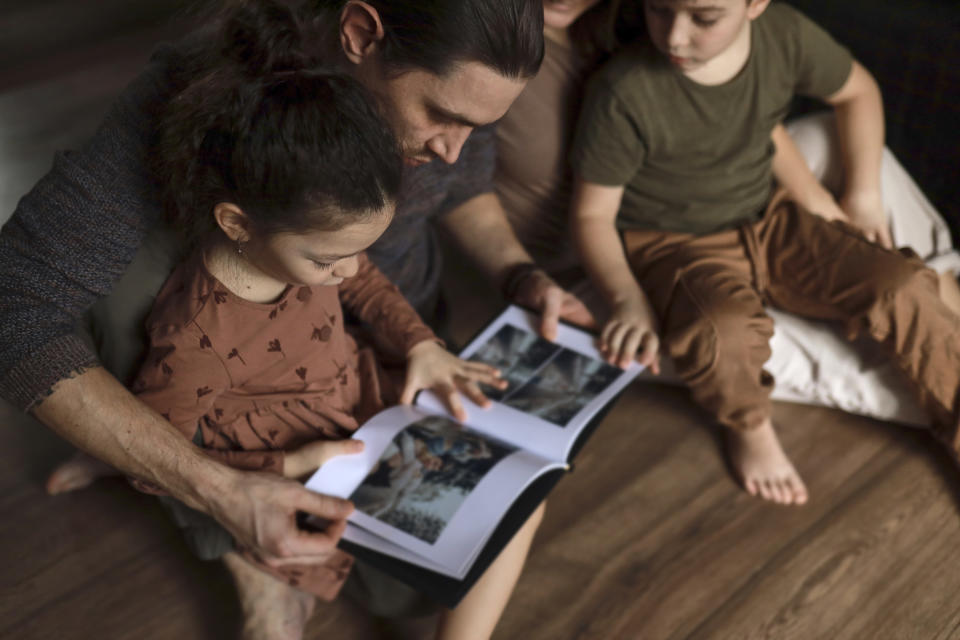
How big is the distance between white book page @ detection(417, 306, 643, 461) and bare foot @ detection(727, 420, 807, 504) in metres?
0.32

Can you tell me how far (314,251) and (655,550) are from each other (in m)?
0.83

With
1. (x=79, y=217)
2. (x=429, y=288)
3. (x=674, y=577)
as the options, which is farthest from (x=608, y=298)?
(x=79, y=217)

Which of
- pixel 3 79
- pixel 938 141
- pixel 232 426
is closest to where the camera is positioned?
pixel 232 426

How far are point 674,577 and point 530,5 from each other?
932 millimetres

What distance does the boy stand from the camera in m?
1.51

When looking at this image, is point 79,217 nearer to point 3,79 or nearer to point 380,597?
point 380,597

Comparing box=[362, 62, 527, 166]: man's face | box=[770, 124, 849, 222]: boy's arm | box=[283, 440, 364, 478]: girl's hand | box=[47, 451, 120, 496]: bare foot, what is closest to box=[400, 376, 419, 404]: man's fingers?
box=[283, 440, 364, 478]: girl's hand

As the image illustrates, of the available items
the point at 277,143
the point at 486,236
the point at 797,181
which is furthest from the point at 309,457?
the point at 797,181

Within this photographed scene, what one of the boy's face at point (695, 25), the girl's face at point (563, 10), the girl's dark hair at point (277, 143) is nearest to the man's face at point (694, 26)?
the boy's face at point (695, 25)

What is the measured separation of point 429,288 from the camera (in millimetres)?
1681

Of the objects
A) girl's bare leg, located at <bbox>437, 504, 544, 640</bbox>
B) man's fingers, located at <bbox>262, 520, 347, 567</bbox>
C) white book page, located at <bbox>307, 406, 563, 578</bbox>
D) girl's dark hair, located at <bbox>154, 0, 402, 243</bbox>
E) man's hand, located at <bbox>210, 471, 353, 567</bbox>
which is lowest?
girl's bare leg, located at <bbox>437, 504, 544, 640</bbox>

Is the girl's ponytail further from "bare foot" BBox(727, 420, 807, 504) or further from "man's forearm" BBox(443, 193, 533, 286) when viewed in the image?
"bare foot" BBox(727, 420, 807, 504)

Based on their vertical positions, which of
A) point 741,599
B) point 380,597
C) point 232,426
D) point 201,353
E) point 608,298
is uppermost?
point 201,353

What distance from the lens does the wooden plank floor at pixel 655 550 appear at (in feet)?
4.58
